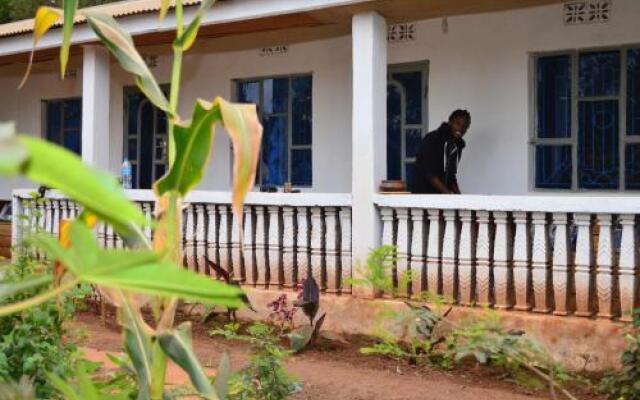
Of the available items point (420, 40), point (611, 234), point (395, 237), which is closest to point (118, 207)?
point (611, 234)

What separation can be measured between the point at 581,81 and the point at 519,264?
232 centimetres

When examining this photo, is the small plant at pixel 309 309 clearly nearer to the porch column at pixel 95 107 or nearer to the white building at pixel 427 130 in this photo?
the white building at pixel 427 130

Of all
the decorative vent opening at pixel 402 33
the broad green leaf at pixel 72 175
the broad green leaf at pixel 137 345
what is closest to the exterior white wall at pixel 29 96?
the decorative vent opening at pixel 402 33

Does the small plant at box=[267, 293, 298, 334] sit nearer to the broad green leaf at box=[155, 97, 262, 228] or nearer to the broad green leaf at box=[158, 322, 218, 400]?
the broad green leaf at box=[158, 322, 218, 400]

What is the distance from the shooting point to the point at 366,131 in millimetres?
6410

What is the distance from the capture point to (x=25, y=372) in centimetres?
315

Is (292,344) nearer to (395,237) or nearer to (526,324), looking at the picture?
(395,237)

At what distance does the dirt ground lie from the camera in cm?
481

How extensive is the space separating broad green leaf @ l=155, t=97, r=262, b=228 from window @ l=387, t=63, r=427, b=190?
6.40m

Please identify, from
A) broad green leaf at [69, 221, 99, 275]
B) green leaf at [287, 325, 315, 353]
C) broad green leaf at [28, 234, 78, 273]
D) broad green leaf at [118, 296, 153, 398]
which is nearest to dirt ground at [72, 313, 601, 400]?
green leaf at [287, 325, 315, 353]

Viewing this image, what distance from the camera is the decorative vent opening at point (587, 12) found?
6.83m

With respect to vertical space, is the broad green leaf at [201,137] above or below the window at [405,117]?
below

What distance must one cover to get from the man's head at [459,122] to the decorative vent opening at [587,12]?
1.25 meters

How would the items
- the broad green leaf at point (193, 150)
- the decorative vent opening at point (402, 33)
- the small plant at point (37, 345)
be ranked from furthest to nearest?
the decorative vent opening at point (402, 33) < the small plant at point (37, 345) < the broad green leaf at point (193, 150)
